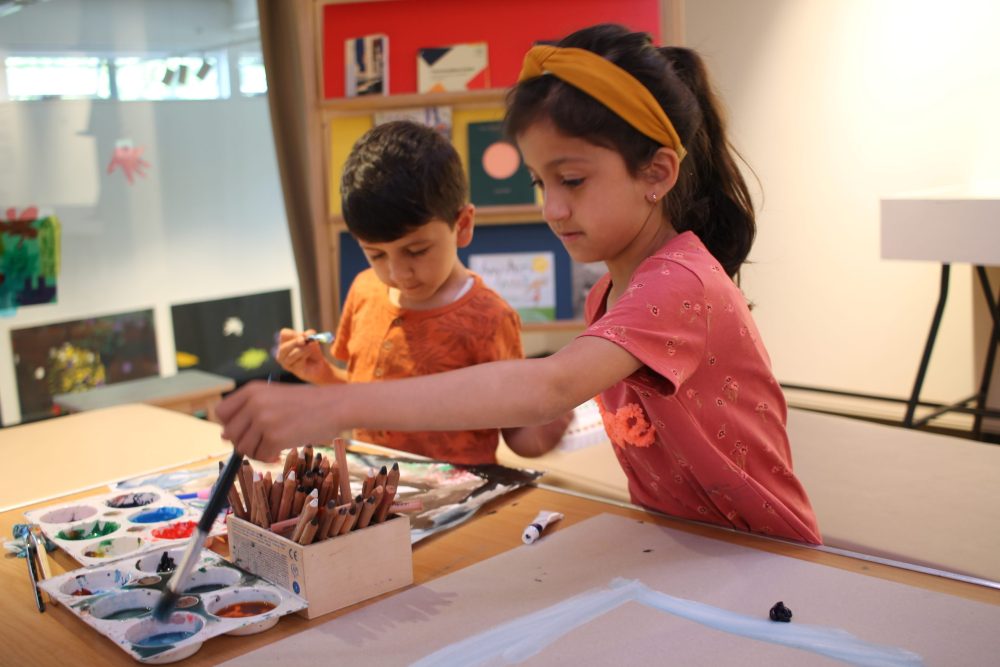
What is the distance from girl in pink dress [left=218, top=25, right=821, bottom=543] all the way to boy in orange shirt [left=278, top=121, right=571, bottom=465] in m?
0.36

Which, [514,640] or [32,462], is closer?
[514,640]

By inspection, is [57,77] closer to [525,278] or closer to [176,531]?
[525,278]

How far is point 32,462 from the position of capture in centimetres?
176

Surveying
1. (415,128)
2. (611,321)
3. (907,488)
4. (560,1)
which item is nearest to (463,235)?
(415,128)

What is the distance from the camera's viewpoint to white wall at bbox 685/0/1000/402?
13.5 ft

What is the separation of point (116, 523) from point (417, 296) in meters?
0.70

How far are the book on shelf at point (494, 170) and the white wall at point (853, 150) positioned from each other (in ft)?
4.61

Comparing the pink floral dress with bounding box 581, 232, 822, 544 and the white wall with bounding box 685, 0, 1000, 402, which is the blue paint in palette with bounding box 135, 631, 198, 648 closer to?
the pink floral dress with bounding box 581, 232, 822, 544

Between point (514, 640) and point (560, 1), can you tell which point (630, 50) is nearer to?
point (514, 640)

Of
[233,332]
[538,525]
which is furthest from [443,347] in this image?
[233,332]

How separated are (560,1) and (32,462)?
6.99 feet

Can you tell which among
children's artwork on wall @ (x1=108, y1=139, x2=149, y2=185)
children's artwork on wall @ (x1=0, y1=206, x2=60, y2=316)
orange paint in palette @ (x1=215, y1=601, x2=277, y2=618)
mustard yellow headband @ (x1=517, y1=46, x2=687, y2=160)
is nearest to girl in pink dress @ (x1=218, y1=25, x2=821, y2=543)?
mustard yellow headband @ (x1=517, y1=46, x2=687, y2=160)

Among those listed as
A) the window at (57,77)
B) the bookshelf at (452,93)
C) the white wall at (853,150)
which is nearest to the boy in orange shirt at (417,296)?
the bookshelf at (452,93)

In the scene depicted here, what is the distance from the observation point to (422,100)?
3.20 m
